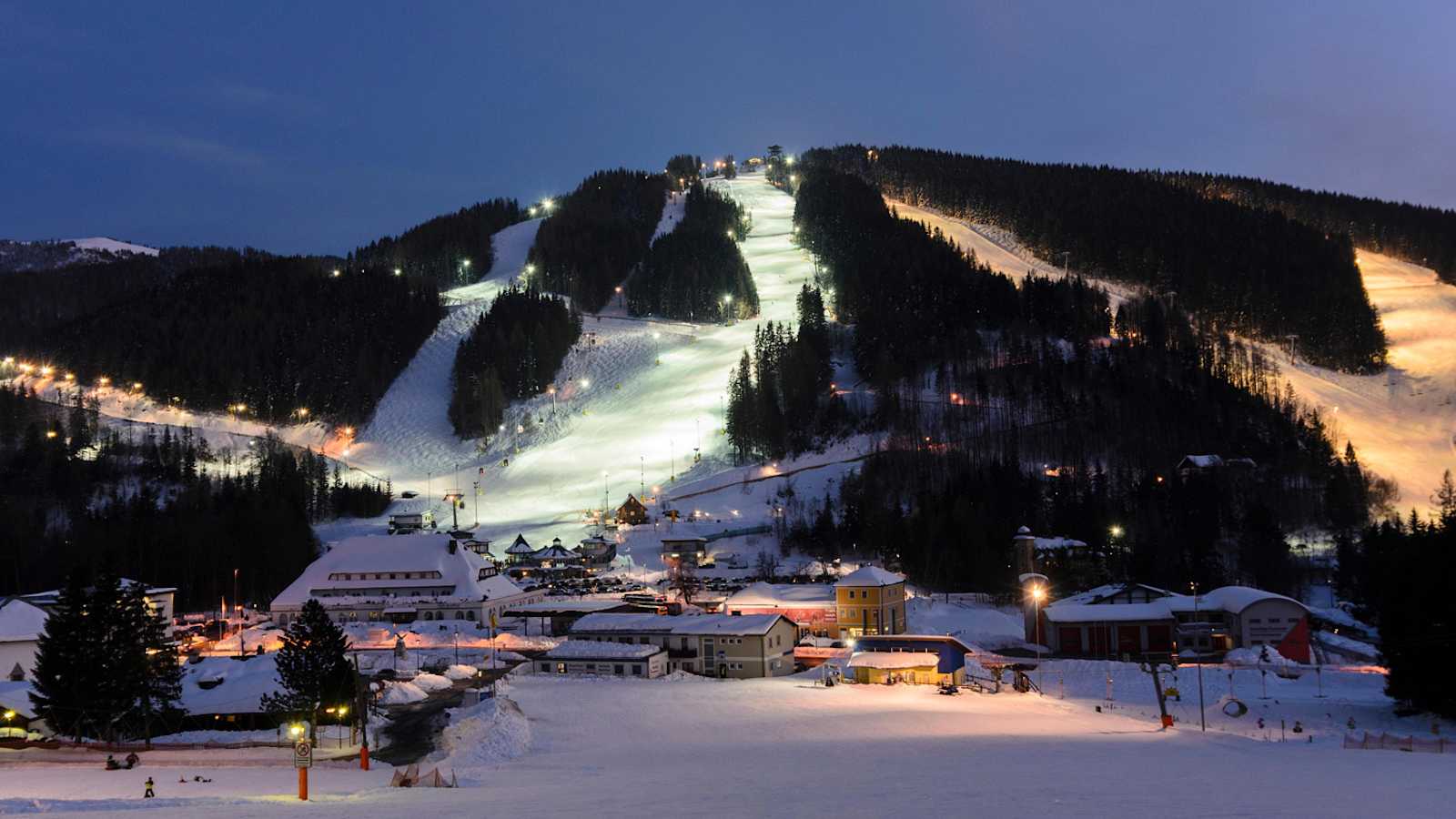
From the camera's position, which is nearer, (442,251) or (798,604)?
(798,604)

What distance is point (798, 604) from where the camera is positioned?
5359cm

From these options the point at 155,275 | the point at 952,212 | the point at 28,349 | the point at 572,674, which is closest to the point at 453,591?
the point at 572,674

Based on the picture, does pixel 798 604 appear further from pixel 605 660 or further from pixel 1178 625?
pixel 1178 625

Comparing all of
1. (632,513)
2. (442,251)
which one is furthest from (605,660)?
(442,251)

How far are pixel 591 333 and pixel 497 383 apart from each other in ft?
66.3

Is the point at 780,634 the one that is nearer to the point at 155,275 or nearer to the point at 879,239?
the point at 879,239

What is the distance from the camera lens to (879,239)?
138 meters

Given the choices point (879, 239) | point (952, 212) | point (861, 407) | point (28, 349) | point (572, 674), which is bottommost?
point (572, 674)

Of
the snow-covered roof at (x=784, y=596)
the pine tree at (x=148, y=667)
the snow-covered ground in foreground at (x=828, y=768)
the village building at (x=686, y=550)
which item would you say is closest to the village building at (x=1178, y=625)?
the snow-covered ground in foreground at (x=828, y=768)

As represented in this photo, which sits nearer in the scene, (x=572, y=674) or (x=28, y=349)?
(x=572, y=674)

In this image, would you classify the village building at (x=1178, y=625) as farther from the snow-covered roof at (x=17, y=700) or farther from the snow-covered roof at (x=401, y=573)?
the snow-covered roof at (x=17, y=700)

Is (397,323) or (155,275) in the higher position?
(155,275)

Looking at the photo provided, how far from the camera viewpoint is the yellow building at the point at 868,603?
48.8 metres

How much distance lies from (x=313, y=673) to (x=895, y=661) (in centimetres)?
2065
